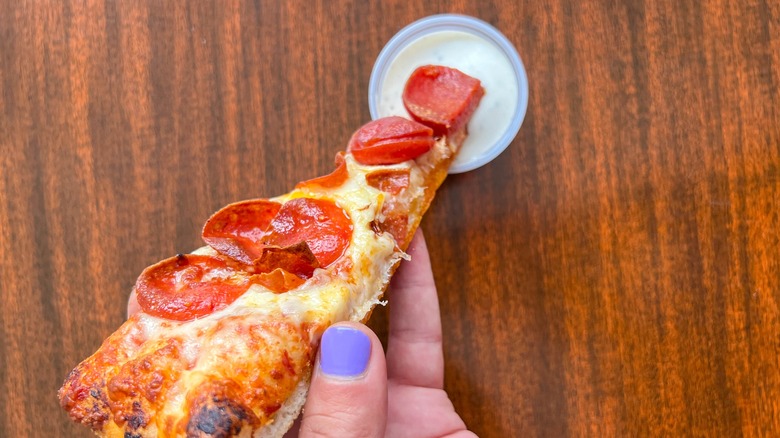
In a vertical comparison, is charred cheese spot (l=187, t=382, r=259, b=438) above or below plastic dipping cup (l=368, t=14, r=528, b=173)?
below

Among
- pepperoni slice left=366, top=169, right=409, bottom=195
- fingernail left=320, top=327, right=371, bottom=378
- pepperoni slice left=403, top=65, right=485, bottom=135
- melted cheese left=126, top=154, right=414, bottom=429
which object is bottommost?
fingernail left=320, top=327, right=371, bottom=378

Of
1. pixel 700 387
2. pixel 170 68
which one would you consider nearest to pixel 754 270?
pixel 700 387

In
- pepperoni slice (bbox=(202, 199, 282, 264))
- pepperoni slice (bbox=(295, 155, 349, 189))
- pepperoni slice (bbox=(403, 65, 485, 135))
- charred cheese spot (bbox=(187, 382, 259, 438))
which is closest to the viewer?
charred cheese spot (bbox=(187, 382, 259, 438))

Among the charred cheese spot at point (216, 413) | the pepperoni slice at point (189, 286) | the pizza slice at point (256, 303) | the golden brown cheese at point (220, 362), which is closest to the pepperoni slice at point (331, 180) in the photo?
the pizza slice at point (256, 303)

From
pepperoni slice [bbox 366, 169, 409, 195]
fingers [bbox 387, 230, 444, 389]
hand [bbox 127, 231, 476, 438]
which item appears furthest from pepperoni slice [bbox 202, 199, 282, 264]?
fingers [bbox 387, 230, 444, 389]

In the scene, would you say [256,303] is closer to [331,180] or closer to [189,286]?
[189,286]

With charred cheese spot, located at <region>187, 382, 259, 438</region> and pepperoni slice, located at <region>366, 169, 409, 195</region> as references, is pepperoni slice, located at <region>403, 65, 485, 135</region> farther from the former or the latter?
charred cheese spot, located at <region>187, 382, 259, 438</region>

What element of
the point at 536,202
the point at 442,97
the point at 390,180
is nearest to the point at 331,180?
the point at 390,180
